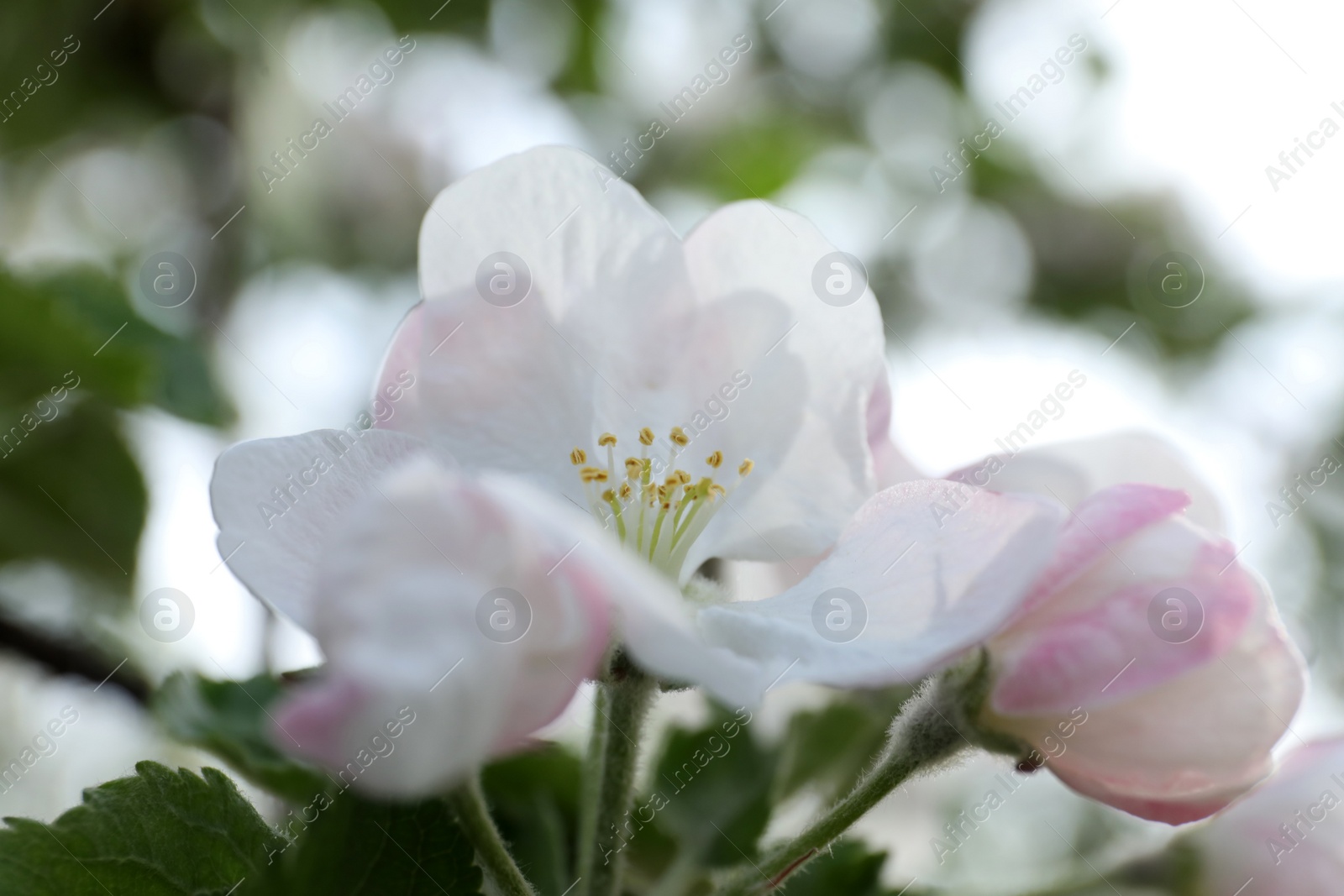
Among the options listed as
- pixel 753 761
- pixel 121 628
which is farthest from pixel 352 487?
pixel 121 628

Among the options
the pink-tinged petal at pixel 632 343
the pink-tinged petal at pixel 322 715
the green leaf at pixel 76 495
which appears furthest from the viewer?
the green leaf at pixel 76 495

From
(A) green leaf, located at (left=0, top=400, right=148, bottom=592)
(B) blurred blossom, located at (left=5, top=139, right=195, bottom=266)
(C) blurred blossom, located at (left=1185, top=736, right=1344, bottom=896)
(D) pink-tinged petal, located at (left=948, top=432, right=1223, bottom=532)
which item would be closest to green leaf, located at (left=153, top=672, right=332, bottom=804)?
(A) green leaf, located at (left=0, top=400, right=148, bottom=592)

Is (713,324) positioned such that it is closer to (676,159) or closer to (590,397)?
(590,397)

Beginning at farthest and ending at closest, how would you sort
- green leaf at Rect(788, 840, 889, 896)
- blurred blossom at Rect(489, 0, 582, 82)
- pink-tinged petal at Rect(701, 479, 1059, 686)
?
blurred blossom at Rect(489, 0, 582, 82) → green leaf at Rect(788, 840, 889, 896) → pink-tinged petal at Rect(701, 479, 1059, 686)

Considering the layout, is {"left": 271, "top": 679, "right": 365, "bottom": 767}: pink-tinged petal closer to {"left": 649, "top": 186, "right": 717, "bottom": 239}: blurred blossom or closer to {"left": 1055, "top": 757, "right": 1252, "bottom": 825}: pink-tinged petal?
{"left": 1055, "top": 757, "right": 1252, "bottom": 825}: pink-tinged petal

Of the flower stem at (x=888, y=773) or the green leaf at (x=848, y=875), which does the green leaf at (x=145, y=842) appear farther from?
the green leaf at (x=848, y=875)

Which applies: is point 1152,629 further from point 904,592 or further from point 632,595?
point 632,595

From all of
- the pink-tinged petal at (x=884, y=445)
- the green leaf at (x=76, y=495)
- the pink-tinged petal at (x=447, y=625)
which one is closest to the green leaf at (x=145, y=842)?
the pink-tinged petal at (x=447, y=625)
